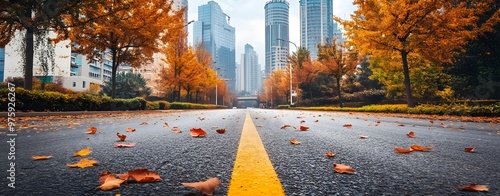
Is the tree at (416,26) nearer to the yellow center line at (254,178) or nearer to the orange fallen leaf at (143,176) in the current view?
the yellow center line at (254,178)

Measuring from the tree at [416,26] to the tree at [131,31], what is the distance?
1037 cm

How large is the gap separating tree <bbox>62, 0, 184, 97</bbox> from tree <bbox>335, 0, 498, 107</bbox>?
10.4m

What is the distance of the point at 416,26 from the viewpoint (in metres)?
14.0

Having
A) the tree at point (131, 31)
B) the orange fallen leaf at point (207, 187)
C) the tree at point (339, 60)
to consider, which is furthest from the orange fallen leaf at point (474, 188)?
the tree at point (339, 60)

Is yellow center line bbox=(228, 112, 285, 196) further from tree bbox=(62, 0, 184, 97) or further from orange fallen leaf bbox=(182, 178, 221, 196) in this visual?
tree bbox=(62, 0, 184, 97)

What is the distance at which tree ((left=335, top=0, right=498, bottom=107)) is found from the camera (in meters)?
13.4

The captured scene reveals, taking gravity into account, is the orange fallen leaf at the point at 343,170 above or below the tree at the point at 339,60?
below

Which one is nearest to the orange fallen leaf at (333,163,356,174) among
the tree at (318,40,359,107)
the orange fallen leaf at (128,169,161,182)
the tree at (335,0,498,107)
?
the orange fallen leaf at (128,169,161,182)

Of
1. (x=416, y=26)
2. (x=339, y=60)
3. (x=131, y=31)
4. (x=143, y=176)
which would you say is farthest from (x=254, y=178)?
(x=339, y=60)

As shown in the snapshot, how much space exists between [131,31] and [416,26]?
13.9 metres

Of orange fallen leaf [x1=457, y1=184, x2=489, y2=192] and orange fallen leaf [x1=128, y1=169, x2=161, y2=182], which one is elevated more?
orange fallen leaf [x1=128, y1=169, x2=161, y2=182]

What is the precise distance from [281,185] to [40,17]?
12.0 m

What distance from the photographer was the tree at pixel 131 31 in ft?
47.1

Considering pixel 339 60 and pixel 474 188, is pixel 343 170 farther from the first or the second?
pixel 339 60
